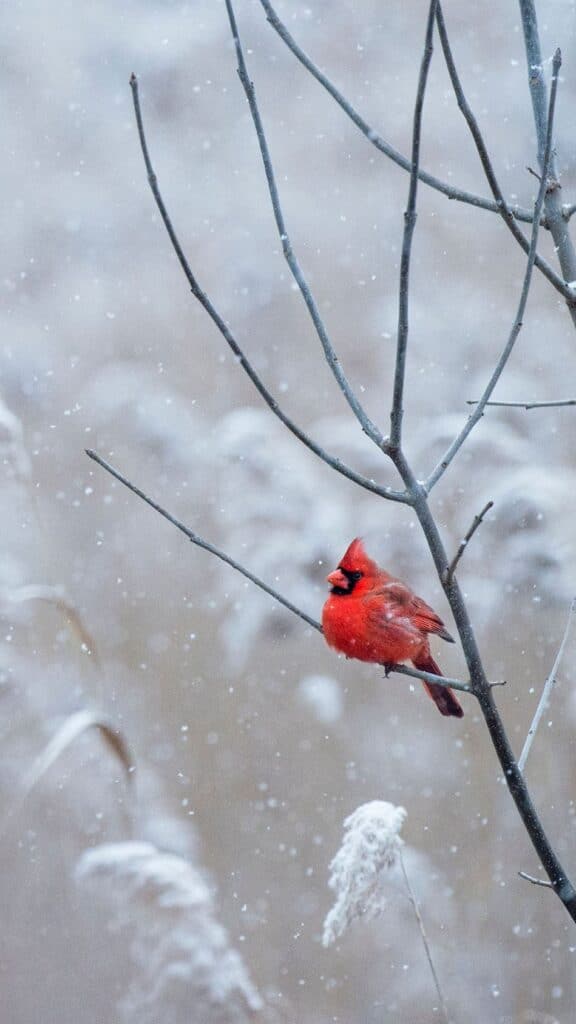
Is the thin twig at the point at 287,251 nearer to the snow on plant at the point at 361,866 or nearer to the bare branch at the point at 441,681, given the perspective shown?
the bare branch at the point at 441,681

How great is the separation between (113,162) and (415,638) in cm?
110

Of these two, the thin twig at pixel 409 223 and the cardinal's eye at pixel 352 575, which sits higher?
the cardinal's eye at pixel 352 575

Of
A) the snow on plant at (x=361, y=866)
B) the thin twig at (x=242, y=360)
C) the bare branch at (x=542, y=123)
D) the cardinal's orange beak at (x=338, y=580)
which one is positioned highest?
the bare branch at (x=542, y=123)

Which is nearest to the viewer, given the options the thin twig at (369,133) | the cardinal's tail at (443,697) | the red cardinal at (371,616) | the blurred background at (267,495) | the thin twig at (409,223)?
the thin twig at (409,223)

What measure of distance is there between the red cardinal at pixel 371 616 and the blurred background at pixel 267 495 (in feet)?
1.86

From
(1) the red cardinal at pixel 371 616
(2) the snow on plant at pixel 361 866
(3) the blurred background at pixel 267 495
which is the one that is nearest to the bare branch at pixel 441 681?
(1) the red cardinal at pixel 371 616

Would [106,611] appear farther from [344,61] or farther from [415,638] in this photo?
[344,61]

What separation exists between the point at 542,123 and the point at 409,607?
48 centimetres

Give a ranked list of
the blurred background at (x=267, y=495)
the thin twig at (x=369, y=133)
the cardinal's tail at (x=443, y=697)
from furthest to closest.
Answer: the blurred background at (x=267, y=495), the cardinal's tail at (x=443, y=697), the thin twig at (x=369, y=133)

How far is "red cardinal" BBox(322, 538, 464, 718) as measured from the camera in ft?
3.03

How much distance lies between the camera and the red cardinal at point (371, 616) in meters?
0.92

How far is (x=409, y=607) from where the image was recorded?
99 centimetres

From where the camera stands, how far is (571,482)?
64.3 inches

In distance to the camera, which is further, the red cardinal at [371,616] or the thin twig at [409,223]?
the red cardinal at [371,616]
